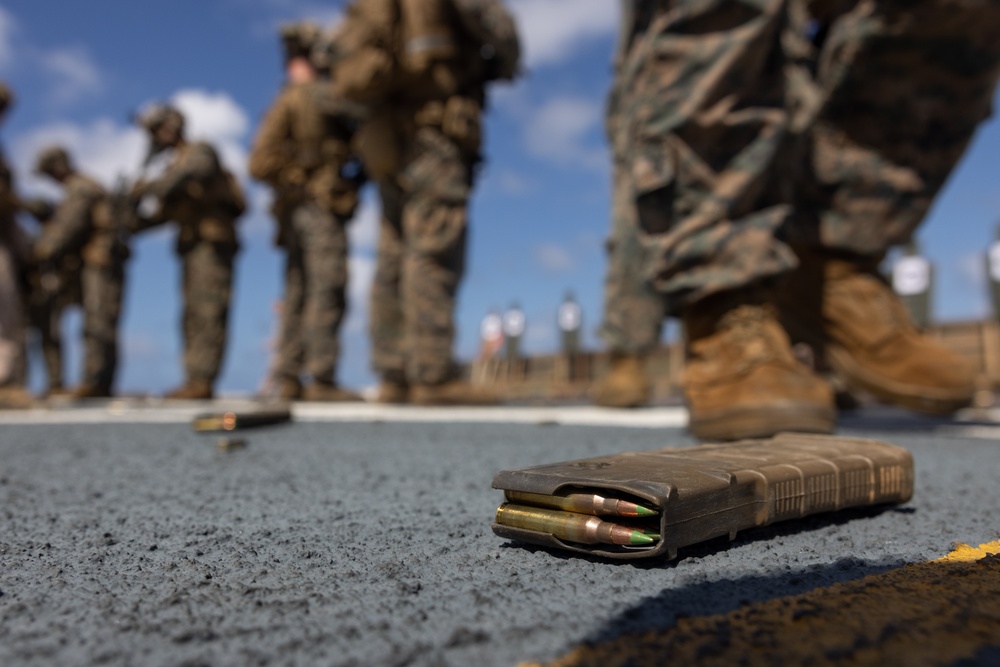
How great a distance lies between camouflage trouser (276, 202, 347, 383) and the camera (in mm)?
4801

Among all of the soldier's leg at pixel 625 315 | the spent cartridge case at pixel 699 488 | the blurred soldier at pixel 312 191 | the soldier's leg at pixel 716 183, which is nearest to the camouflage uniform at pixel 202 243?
the blurred soldier at pixel 312 191

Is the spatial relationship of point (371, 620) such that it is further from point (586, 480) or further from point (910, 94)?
point (910, 94)

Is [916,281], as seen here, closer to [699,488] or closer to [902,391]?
[902,391]

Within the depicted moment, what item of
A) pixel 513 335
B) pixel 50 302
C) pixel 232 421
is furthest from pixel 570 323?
pixel 232 421

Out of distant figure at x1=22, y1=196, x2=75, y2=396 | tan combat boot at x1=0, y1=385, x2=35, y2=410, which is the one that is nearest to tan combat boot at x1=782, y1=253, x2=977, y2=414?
tan combat boot at x1=0, y1=385, x2=35, y2=410

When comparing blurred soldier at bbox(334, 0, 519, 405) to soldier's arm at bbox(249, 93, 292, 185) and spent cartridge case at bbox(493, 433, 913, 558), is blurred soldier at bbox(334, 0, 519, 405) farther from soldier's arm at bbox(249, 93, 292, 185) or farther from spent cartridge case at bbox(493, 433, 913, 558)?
spent cartridge case at bbox(493, 433, 913, 558)

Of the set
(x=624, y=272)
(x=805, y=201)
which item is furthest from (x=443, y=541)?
(x=624, y=272)

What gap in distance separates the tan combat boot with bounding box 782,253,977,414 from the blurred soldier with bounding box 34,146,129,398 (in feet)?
20.8

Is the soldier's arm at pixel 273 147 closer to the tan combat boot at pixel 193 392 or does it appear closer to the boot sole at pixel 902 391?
the tan combat boot at pixel 193 392

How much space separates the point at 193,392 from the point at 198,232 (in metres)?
1.27

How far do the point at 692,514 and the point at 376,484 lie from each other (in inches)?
25.2

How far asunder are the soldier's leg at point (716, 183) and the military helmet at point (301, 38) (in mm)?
4253

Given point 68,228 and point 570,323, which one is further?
point 570,323

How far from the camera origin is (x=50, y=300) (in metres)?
8.32
